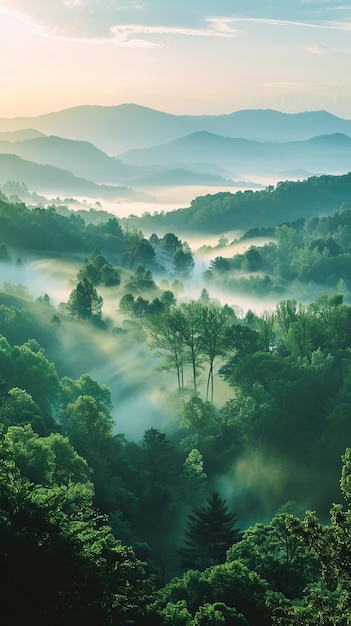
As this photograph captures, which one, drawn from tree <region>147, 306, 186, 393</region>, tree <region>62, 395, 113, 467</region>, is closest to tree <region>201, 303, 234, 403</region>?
tree <region>147, 306, 186, 393</region>

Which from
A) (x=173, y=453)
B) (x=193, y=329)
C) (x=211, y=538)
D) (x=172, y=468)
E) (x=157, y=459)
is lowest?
(x=211, y=538)

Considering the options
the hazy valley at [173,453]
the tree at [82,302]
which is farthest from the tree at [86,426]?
the tree at [82,302]

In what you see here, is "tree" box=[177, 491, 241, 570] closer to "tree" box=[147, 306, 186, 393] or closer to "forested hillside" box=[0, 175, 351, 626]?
"forested hillside" box=[0, 175, 351, 626]

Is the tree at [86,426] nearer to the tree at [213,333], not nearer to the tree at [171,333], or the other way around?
the tree at [171,333]

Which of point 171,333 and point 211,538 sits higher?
point 171,333

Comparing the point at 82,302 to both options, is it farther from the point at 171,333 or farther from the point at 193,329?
the point at 193,329

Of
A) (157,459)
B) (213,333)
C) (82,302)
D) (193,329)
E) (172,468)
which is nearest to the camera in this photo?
(157,459)

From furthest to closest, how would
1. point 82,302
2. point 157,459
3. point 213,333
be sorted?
1. point 82,302
2. point 213,333
3. point 157,459

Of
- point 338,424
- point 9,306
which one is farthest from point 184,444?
point 9,306

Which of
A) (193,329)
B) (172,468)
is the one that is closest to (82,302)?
(193,329)
